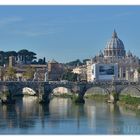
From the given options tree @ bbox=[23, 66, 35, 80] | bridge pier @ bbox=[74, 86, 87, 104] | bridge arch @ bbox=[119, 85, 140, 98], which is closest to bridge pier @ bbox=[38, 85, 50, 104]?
bridge pier @ bbox=[74, 86, 87, 104]

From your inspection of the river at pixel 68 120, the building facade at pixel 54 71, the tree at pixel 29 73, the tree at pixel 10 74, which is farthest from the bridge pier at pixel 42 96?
the building facade at pixel 54 71

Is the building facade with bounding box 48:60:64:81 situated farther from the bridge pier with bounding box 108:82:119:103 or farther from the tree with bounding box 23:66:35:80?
the bridge pier with bounding box 108:82:119:103

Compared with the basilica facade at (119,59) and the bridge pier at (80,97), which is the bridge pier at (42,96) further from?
the basilica facade at (119,59)

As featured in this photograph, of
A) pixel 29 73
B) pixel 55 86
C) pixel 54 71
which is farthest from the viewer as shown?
pixel 54 71

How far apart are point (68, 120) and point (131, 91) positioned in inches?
345

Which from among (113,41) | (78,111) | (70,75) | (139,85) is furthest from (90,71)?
(78,111)

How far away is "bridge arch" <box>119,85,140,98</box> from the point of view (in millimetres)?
20250

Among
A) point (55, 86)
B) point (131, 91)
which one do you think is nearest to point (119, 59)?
point (131, 91)

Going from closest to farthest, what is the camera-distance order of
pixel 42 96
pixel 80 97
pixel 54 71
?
pixel 42 96, pixel 80 97, pixel 54 71

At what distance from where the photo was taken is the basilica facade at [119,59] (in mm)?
31631

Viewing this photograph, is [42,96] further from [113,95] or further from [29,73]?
[29,73]

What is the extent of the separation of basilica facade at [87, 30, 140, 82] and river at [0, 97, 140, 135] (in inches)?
539

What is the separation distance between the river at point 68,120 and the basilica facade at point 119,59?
13.7 m

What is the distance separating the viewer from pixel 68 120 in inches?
513
